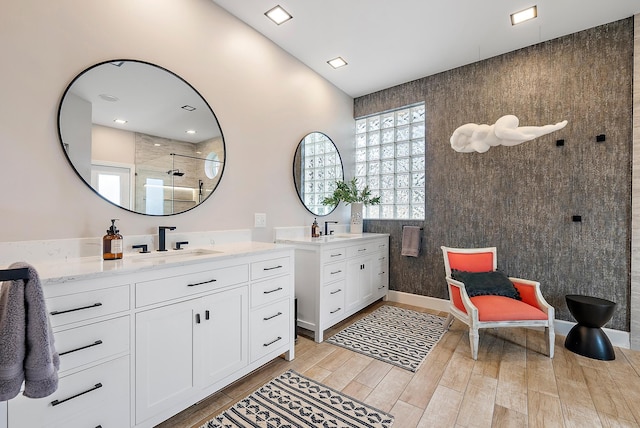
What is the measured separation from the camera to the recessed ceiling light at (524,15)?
2.42 metres

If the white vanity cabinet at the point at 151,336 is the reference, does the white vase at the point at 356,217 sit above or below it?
above

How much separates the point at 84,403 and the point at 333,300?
6.33ft

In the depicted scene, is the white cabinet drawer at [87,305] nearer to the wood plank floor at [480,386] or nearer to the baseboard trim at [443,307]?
the wood plank floor at [480,386]

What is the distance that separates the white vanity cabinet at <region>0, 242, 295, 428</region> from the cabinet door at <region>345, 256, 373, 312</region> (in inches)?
45.0

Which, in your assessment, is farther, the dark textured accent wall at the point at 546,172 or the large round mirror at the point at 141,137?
the dark textured accent wall at the point at 546,172

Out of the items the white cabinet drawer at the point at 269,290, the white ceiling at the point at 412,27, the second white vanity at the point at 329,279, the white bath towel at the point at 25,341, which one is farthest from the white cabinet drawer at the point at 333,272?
the white ceiling at the point at 412,27

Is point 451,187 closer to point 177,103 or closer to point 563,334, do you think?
point 563,334

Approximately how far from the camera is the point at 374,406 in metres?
1.75

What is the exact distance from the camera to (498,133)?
2.00m

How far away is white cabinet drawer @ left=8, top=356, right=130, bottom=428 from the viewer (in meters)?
1.11

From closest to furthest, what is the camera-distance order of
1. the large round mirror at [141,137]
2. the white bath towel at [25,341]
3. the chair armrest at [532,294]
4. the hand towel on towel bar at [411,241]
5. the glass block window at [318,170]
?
the white bath towel at [25,341] < the large round mirror at [141,137] < the chair armrest at [532,294] < the glass block window at [318,170] < the hand towel on towel bar at [411,241]

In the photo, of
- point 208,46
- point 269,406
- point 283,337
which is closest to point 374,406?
point 269,406

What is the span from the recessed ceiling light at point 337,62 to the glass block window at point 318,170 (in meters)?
0.78

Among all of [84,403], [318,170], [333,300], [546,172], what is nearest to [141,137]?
[84,403]
